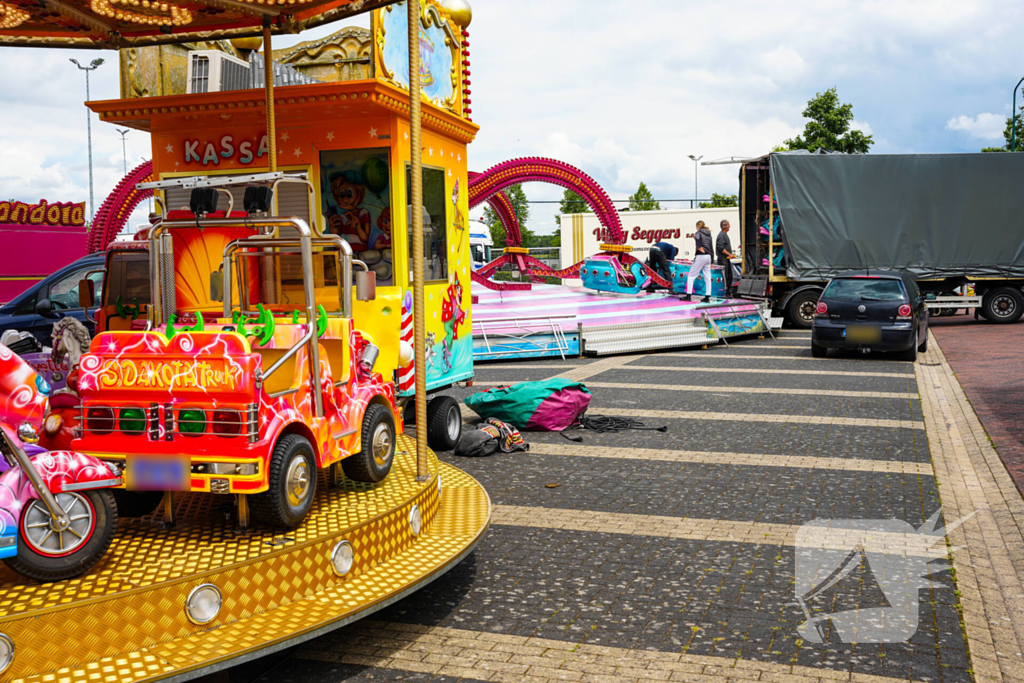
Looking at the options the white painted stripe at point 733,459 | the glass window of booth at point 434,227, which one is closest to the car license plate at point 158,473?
the glass window of booth at point 434,227

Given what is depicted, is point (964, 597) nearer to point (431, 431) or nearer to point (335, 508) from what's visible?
point (335, 508)

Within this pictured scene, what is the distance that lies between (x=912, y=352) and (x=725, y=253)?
775 centimetres

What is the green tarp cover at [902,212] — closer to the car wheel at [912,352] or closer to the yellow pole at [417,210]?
the car wheel at [912,352]

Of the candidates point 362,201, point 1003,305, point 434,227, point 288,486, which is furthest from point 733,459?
point 1003,305

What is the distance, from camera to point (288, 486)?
4055 millimetres

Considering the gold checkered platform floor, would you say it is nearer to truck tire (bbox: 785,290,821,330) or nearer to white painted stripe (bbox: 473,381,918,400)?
white painted stripe (bbox: 473,381,918,400)

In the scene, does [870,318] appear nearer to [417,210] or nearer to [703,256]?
[703,256]

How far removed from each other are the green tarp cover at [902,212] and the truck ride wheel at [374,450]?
1749 cm

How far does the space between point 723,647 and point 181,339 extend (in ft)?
9.59

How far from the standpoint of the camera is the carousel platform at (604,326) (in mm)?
16250

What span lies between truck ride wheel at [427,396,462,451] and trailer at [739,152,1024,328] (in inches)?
575

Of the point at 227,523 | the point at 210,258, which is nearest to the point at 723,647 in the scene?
the point at 227,523

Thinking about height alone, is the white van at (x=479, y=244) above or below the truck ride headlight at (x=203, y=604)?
above

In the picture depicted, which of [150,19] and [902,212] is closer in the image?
[150,19]
